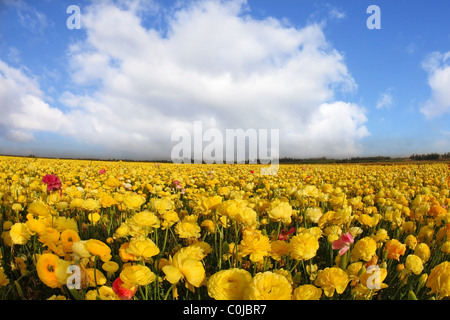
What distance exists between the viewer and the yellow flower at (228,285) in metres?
0.88

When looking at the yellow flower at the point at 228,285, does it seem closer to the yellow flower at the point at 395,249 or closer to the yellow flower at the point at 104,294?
the yellow flower at the point at 104,294

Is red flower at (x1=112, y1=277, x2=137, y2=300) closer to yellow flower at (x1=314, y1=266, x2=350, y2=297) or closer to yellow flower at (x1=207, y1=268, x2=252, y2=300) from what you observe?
yellow flower at (x1=207, y1=268, x2=252, y2=300)

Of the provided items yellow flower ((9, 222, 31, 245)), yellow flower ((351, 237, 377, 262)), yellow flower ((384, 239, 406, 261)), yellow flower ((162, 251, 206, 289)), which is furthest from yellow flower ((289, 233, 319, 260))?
yellow flower ((9, 222, 31, 245))

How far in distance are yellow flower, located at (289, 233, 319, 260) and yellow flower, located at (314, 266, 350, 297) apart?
10 centimetres

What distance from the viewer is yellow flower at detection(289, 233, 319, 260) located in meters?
1.17

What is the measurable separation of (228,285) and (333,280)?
0.58 m

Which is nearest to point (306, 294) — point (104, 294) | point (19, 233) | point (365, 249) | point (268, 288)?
point (268, 288)

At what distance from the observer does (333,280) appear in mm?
1131

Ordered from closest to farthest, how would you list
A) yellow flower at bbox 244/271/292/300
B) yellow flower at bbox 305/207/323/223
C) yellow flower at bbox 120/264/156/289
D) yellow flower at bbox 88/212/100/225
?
yellow flower at bbox 244/271/292/300
yellow flower at bbox 120/264/156/289
yellow flower at bbox 305/207/323/223
yellow flower at bbox 88/212/100/225
